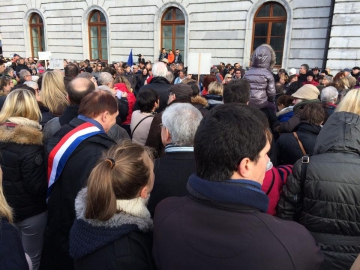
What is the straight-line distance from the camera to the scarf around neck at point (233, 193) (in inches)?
44.4

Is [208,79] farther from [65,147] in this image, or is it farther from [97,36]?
[97,36]

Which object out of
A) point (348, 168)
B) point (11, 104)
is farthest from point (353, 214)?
point (11, 104)

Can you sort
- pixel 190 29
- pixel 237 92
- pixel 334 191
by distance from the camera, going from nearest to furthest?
pixel 334 191
pixel 237 92
pixel 190 29

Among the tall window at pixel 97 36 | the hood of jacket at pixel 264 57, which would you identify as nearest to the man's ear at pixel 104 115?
the hood of jacket at pixel 264 57

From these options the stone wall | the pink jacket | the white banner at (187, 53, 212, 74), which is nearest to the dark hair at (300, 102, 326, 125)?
the pink jacket

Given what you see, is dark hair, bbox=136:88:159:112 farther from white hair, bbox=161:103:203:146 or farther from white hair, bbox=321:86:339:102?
white hair, bbox=321:86:339:102

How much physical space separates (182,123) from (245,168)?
102cm

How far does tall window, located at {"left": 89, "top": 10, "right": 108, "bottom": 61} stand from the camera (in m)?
18.1

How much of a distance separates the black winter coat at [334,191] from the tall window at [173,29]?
14.7 metres

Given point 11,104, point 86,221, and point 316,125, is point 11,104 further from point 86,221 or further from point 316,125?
point 316,125

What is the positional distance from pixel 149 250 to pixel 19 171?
1693 mm

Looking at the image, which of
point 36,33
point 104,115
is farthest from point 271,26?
point 36,33

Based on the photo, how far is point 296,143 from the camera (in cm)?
301

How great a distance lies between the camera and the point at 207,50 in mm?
14828
